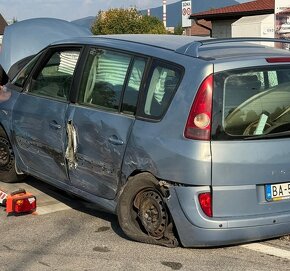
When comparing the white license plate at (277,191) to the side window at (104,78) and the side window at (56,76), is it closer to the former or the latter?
the side window at (104,78)

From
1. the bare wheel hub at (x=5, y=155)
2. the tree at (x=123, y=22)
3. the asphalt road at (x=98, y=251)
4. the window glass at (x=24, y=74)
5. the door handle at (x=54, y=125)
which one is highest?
the tree at (x=123, y=22)

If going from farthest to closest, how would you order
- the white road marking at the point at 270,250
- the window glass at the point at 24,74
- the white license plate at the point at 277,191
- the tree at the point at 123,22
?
the tree at the point at 123,22
the window glass at the point at 24,74
the white road marking at the point at 270,250
the white license plate at the point at 277,191

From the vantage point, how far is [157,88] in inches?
175

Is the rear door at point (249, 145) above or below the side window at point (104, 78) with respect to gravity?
below

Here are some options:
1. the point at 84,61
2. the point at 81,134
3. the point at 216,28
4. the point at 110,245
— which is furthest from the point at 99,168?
the point at 216,28

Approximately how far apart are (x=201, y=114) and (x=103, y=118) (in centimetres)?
102

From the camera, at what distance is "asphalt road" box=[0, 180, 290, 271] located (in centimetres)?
413

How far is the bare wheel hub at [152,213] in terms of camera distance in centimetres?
434

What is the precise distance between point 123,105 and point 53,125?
3.17 ft

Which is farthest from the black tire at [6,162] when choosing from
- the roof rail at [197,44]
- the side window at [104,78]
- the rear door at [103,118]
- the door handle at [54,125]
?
the roof rail at [197,44]

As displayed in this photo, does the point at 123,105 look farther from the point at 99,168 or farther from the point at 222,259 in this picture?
the point at 222,259

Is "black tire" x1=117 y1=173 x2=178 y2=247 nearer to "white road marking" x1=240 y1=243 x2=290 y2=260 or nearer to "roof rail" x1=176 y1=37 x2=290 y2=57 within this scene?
"white road marking" x1=240 y1=243 x2=290 y2=260

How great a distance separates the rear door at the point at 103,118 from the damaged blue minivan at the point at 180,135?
1 centimetres

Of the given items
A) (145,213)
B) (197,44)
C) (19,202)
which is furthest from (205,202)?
(19,202)
